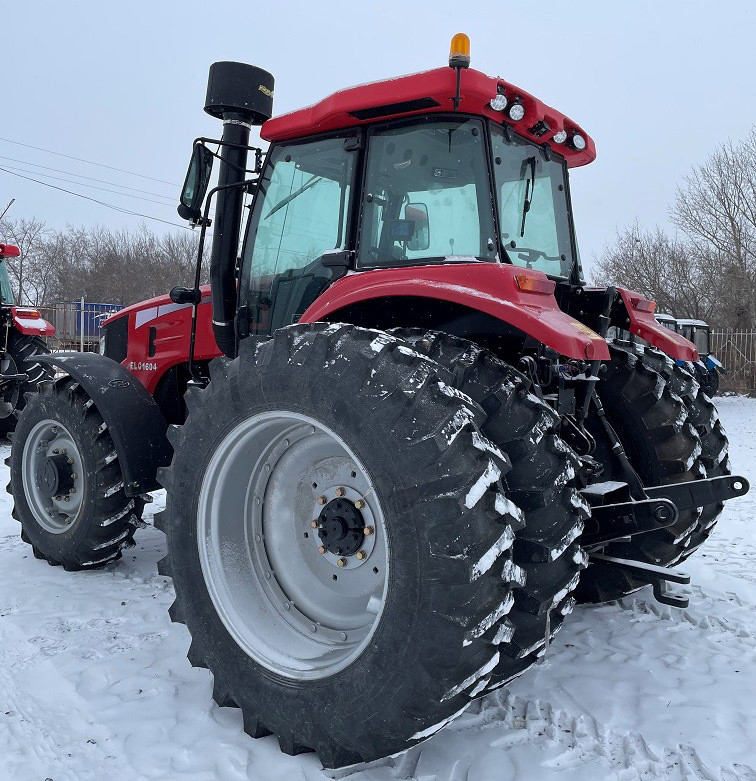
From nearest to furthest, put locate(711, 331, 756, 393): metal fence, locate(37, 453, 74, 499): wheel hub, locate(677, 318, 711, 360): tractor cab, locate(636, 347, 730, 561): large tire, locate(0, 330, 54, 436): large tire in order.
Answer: locate(636, 347, 730, 561): large tire < locate(37, 453, 74, 499): wheel hub < locate(0, 330, 54, 436): large tire < locate(677, 318, 711, 360): tractor cab < locate(711, 331, 756, 393): metal fence

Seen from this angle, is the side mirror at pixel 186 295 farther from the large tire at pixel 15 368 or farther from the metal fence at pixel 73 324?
the metal fence at pixel 73 324

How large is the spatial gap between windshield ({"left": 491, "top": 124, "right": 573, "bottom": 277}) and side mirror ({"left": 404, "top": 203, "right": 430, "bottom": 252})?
0.31 m

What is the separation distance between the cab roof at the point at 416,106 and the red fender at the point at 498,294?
0.67 meters

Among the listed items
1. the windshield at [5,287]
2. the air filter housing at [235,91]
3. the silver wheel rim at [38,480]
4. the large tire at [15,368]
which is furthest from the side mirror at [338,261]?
the windshield at [5,287]

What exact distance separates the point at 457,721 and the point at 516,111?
7.73 feet

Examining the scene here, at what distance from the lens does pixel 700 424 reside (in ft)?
12.1

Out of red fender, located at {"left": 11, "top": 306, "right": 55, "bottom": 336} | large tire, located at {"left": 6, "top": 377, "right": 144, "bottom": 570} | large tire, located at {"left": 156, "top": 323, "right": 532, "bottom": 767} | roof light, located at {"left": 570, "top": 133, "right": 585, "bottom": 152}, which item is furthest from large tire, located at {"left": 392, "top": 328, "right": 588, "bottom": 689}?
red fender, located at {"left": 11, "top": 306, "right": 55, "bottom": 336}

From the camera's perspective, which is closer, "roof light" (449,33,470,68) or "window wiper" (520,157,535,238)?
"roof light" (449,33,470,68)

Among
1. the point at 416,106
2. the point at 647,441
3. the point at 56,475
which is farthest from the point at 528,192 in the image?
the point at 56,475

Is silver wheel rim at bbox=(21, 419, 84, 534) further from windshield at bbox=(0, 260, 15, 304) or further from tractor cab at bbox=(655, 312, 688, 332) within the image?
tractor cab at bbox=(655, 312, 688, 332)

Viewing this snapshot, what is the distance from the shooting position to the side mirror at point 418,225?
2945 mm

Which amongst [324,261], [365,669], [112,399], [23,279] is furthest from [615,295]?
[23,279]

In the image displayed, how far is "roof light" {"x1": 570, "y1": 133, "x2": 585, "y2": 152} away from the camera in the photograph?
140 inches

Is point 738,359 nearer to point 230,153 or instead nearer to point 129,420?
point 230,153
